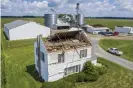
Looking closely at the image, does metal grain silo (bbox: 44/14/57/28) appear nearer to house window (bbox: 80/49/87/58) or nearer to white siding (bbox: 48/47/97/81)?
house window (bbox: 80/49/87/58)

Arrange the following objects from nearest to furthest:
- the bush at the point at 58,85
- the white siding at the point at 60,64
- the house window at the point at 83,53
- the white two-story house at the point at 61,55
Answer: the bush at the point at 58,85 < the white siding at the point at 60,64 < the white two-story house at the point at 61,55 < the house window at the point at 83,53

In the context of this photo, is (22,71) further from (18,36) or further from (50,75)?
(18,36)

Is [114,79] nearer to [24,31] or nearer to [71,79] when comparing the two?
[71,79]

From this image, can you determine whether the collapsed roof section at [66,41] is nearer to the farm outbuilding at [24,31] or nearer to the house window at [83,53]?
the house window at [83,53]

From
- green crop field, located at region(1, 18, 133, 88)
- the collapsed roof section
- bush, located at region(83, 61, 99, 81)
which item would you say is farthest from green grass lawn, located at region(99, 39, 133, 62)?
bush, located at region(83, 61, 99, 81)

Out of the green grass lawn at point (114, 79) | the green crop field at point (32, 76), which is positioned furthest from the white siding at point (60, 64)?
the green grass lawn at point (114, 79)

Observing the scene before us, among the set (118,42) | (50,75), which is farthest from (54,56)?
(118,42)
